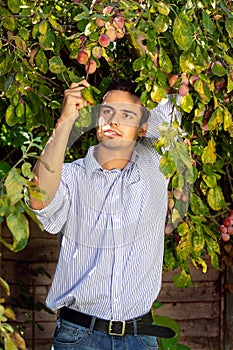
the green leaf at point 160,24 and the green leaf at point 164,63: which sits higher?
the green leaf at point 160,24

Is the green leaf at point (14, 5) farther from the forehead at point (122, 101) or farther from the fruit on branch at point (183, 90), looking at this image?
the fruit on branch at point (183, 90)

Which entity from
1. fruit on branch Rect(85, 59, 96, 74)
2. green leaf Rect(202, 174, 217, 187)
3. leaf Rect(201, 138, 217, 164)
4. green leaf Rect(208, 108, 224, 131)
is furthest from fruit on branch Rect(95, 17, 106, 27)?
green leaf Rect(202, 174, 217, 187)

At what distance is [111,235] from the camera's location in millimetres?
2244

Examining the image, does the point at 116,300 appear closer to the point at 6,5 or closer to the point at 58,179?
the point at 58,179

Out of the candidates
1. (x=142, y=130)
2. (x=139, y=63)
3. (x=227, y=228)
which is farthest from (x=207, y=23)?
(x=227, y=228)

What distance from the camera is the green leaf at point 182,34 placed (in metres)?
1.99

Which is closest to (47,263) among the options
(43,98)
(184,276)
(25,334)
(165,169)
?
(25,334)

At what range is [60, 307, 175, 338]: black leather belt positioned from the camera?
87.0 inches

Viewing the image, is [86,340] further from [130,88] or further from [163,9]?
[163,9]

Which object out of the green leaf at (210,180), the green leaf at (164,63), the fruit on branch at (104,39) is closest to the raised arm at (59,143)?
the fruit on branch at (104,39)

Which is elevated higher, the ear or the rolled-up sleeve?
the ear

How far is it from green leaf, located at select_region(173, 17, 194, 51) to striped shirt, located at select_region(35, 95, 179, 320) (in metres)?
0.29

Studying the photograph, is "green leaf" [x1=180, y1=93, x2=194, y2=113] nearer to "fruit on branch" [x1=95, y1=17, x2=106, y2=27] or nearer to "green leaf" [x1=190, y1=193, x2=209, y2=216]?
"fruit on branch" [x1=95, y1=17, x2=106, y2=27]

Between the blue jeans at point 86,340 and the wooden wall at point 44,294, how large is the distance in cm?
164
